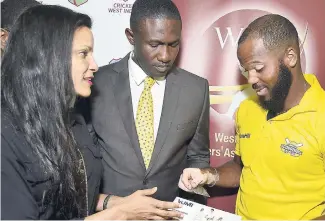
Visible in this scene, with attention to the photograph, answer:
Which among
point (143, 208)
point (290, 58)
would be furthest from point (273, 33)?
point (143, 208)

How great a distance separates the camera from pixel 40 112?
1562 mm

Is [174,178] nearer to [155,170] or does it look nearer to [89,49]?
[155,170]

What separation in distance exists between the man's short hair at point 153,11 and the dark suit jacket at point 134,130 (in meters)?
0.25

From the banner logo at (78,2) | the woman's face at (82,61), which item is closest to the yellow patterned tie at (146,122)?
the woman's face at (82,61)

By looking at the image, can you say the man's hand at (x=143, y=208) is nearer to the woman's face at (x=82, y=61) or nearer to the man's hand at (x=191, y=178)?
the man's hand at (x=191, y=178)

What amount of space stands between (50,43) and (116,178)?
928mm

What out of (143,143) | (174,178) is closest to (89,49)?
(143,143)

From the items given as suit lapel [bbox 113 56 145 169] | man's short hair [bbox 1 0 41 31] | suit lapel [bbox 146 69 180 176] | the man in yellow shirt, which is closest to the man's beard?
the man in yellow shirt

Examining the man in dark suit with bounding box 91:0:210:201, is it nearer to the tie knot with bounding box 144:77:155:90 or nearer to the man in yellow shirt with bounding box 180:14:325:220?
the tie knot with bounding box 144:77:155:90

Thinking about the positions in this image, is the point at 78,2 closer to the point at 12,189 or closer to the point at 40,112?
the point at 40,112

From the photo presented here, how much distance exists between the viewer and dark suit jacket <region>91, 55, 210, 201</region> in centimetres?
216

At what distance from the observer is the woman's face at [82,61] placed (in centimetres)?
Result: 165

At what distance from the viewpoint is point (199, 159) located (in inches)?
91.0

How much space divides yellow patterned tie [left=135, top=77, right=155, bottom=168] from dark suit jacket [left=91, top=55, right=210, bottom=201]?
4cm
